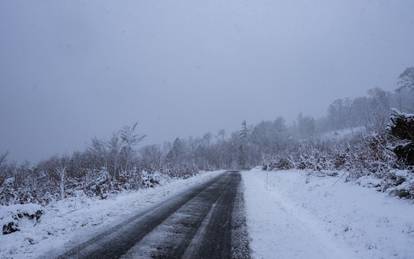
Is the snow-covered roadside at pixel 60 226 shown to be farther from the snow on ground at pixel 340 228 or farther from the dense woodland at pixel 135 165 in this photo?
the snow on ground at pixel 340 228

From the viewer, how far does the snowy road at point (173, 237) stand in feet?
17.5

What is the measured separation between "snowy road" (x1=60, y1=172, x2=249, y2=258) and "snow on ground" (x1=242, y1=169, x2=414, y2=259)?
0.53 m

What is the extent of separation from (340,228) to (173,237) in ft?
15.0

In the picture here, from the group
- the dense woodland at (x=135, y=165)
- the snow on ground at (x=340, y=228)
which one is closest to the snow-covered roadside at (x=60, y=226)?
Answer: the dense woodland at (x=135, y=165)

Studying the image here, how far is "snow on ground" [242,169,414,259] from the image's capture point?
19.2 ft

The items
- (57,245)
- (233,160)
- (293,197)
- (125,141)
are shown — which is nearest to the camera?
(57,245)

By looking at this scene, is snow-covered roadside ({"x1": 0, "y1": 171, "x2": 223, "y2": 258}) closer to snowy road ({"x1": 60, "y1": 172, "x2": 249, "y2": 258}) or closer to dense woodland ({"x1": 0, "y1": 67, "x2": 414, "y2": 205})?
snowy road ({"x1": 60, "y1": 172, "x2": 249, "y2": 258})

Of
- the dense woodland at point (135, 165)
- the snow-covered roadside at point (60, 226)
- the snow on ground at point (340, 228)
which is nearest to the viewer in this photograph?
the snow-covered roadside at point (60, 226)

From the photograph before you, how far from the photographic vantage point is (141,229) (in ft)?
A: 23.3

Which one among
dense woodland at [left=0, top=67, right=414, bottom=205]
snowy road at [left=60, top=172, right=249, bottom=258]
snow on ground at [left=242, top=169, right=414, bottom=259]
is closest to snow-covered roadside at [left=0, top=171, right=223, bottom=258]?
snowy road at [left=60, top=172, right=249, bottom=258]

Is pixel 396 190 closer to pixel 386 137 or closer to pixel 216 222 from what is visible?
pixel 386 137

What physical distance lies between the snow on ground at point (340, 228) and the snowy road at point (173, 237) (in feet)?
1.74

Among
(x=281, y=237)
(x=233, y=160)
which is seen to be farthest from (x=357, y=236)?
(x=233, y=160)

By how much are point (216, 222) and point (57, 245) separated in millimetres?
4224
